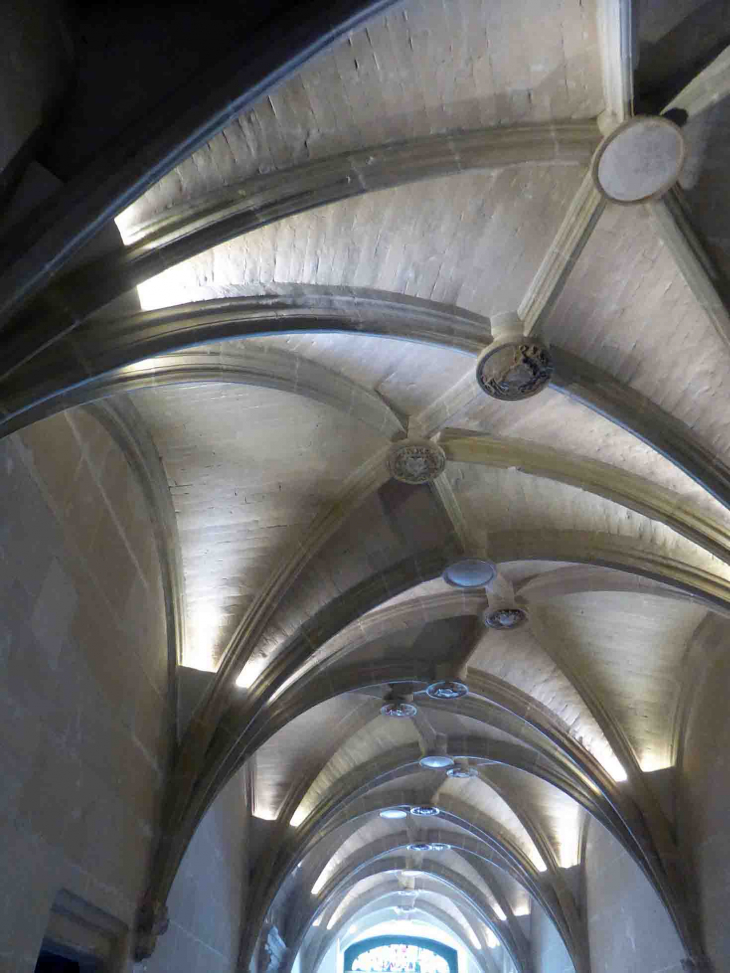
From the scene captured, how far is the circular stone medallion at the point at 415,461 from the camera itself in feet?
25.0

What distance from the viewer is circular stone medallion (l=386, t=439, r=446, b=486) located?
25.0ft

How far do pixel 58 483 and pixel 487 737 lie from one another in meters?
9.46

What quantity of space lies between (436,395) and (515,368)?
118 cm

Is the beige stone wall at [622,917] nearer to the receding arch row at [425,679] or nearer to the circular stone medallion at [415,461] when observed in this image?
the receding arch row at [425,679]

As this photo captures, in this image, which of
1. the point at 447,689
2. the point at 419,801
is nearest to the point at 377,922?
the point at 419,801

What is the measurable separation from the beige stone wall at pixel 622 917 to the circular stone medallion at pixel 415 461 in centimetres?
665

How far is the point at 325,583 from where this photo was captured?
8.74 meters

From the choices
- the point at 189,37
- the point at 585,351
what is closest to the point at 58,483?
the point at 189,37

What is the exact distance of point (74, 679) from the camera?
5.93 meters

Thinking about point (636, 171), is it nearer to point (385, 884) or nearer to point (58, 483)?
point (58, 483)

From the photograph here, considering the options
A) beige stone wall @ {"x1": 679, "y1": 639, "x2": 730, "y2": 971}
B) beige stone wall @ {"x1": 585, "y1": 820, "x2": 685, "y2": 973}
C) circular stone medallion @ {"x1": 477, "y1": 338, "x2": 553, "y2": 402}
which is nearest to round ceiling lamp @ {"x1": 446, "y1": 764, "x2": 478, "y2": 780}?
beige stone wall @ {"x1": 585, "y1": 820, "x2": 685, "y2": 973}

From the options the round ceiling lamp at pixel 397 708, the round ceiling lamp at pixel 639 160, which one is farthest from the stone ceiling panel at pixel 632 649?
the round ceiling lamp at pixel 639 160

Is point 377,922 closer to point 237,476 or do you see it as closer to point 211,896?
point 211,896

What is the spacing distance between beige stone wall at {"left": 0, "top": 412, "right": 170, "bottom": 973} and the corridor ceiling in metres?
0.55
